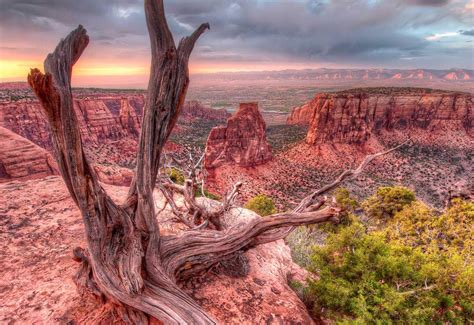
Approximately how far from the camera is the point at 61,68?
3213mm

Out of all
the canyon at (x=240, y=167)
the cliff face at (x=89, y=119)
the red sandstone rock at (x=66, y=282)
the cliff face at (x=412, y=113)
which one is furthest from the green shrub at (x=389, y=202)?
the cliff face at (x=412, y=113)

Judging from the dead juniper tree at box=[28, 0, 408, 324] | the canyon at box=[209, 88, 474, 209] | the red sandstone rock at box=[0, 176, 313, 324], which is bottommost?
the canyon at box=[209, 88, 474, 209]

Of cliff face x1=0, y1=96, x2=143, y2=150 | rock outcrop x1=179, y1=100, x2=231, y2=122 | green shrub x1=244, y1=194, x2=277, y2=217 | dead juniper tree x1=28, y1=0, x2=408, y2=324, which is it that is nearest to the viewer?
dead juniper tree x1=28, y1=0, x2=408, y2=324

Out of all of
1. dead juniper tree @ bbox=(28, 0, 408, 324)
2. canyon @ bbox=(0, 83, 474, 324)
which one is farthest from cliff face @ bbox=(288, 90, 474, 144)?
dead juniper tree @ bbox=(28, 0, 408, 324)

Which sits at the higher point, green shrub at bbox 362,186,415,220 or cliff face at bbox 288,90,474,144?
cliff face at bbox 288,90,474,144

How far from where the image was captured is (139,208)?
477cm

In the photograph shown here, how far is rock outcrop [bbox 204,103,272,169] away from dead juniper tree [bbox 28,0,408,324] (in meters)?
33.4

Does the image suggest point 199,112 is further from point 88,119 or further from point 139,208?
point 139,208

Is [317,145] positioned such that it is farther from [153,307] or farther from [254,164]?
[153,307]

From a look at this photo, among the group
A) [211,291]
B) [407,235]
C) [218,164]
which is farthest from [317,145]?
[211,291]

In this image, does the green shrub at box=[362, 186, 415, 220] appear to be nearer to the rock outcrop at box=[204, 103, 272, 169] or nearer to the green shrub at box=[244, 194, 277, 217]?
the green shrub at box=[244, 194, 277, 217]

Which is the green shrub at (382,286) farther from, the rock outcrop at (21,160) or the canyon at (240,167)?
the rock outcrop at (21,160)

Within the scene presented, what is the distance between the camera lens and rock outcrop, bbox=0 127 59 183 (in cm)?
1717

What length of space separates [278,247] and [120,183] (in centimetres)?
1628
